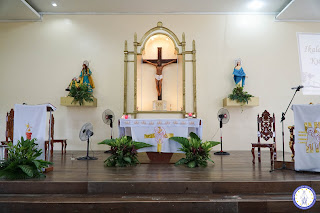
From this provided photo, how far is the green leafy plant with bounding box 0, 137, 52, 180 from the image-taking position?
12.3 feet

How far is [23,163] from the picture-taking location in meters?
3.95


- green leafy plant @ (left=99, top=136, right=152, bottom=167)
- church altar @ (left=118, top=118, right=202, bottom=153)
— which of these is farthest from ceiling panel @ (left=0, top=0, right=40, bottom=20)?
green leafy plant @ (left=99, top=136, right=152, bottom=167)

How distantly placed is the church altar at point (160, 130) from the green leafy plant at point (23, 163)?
198 centimetres

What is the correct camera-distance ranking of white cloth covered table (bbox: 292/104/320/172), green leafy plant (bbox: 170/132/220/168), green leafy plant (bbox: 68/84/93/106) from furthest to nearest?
green leafy plant (bbox: 68/84/93/106)
green leafy plant (bbox: 170/132/220/168)
white cloth covered table (bbox: 292/104/320/172)

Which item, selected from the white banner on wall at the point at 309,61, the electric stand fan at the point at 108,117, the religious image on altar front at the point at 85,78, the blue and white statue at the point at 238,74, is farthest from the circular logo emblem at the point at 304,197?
the religious image on altar front at the point at 85,78

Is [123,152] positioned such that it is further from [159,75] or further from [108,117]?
[159,75]

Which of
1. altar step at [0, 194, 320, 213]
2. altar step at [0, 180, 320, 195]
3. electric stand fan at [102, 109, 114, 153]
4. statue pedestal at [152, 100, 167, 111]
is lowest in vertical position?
altar step at [0, 194, 320, 213]

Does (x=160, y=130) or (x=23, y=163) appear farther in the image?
(x=160, y=130)

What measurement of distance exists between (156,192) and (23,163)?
217 centimetres

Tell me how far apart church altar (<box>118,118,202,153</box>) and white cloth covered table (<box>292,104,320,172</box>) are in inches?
76.1

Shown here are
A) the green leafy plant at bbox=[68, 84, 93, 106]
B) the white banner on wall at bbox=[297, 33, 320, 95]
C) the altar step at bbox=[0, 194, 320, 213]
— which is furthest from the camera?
the white banner on wall at bbox=[297, 33, 320, 95]

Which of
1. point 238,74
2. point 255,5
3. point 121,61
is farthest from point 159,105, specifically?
point 255,5

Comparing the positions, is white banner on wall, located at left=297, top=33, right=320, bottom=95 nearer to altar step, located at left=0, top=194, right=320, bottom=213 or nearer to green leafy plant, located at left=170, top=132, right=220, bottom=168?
green leafy plant, located at left=170, top=132, right=220, bottom=168

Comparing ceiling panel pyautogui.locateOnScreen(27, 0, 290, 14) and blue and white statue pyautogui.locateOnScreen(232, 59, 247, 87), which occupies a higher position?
ceiling panel pyautogui.locateOnScreen(27, 0, 290, 14)
